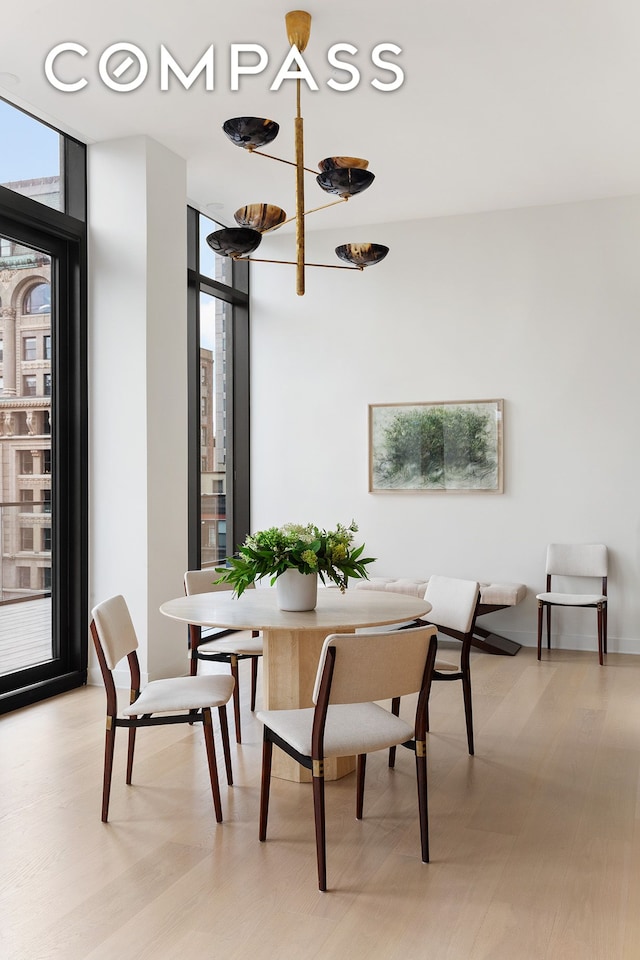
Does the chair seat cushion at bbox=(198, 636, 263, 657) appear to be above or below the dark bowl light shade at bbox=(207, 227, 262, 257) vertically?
below

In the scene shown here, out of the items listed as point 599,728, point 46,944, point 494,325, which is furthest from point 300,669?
point 494,325

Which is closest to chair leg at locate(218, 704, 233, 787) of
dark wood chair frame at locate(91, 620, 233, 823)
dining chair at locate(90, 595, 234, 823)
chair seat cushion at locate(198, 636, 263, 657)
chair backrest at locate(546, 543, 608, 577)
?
dining chair at locate(90, 595, 234, 823)

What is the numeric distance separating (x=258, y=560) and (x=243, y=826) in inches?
38.6

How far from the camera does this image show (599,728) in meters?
4.15

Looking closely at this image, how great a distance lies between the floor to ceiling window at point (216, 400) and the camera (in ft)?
20.9

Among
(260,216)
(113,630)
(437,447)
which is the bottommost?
(113,630)

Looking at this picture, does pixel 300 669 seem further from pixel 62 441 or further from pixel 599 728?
pixel 62 441

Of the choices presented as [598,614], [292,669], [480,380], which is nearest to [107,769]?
[292,669]

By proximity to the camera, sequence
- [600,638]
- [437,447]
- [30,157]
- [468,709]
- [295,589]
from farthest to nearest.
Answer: [437,447]
[600,638]
[30,157]
[468,709]
[295,589]

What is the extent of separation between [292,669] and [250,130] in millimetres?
2183

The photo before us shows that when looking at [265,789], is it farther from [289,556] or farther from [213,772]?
[289,556]

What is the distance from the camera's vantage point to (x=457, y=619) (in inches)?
150

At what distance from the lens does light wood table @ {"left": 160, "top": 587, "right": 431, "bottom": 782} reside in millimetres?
3180

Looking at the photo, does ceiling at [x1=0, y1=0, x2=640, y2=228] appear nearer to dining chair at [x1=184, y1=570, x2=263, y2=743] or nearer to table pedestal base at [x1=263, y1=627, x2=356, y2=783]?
dining chair at [x1=184, y1=570, x2=263, y2=743]
